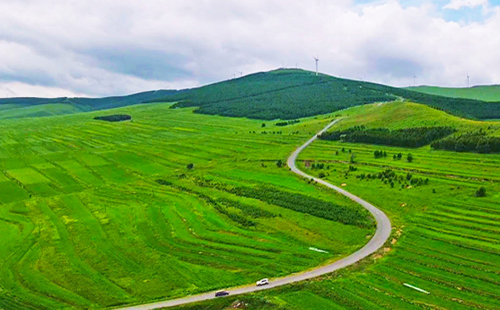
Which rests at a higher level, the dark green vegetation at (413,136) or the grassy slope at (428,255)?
the dark green vegetation at (413,136)

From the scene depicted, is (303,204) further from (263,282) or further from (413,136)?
(413,136)

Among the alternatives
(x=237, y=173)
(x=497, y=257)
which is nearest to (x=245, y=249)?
(x=497, y=257)

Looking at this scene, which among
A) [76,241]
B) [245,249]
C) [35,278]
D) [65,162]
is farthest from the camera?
[65,162]

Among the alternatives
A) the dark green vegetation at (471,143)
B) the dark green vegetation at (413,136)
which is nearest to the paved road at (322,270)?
the dark green vegetation at (471,143)

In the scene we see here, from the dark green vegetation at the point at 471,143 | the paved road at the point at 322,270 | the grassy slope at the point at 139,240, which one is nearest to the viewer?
the paved road at the point at 322,270

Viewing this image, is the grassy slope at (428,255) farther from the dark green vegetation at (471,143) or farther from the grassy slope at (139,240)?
the grassy slope at (139,240)

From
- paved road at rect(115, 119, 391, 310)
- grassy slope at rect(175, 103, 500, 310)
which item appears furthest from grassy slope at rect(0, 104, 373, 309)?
grassy slope at rect(175, 103, 500, 310)

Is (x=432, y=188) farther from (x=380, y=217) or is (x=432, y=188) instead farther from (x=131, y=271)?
(x=131, y=271)
